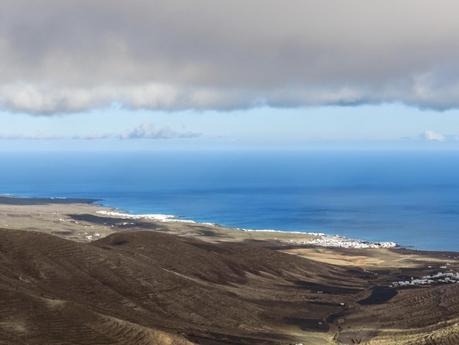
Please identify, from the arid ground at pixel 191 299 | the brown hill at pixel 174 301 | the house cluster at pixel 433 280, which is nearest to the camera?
the brown hill at pixel 174 301

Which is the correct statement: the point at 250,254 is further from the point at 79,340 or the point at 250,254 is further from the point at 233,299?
the point at 79,340

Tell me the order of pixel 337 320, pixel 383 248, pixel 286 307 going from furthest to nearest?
pixel 383 248 < pixel 286 307 < pixel 337 320

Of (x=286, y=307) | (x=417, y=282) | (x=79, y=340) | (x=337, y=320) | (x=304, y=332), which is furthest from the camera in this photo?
(x=417, y=282)

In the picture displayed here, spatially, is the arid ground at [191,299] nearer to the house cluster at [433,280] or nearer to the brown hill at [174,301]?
the brown hill at [174,301]

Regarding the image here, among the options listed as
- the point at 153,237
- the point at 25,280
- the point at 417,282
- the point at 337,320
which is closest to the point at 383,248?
the point at 417,282

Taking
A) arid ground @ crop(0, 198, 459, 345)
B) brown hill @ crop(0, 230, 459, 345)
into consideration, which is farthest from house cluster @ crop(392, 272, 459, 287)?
brown hill @ crop(0, 230, 459, 345)

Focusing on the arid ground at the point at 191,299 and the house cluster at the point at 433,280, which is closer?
the arid ground at the point at 191,299

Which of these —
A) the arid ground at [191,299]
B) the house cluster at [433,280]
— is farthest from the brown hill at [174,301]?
the house cluster at [433,280]

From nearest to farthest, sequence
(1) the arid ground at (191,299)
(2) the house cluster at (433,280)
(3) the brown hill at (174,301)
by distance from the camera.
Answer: (3) the brown hill at (174,301), (1) the arid ground at (191,299), (2) the house cluster at (433,280)
